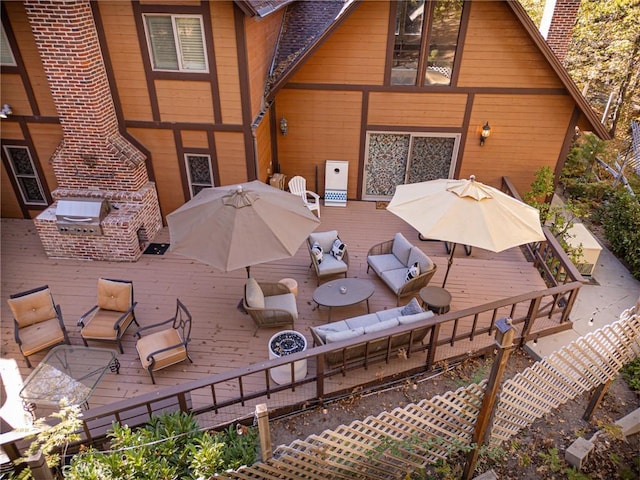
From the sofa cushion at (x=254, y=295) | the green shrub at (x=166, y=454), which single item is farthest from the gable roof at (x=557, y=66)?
the green shrub at (x=166, y=454)

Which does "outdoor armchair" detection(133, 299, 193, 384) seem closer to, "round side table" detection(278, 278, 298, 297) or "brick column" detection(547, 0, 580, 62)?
"round side table" detection(278, 278, 298, 297)

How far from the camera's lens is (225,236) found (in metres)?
5.97

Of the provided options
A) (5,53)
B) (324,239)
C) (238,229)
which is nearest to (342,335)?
(238,229)

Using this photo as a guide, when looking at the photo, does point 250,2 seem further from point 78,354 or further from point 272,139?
point 78,354

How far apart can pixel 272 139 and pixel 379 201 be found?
3203 millimetres

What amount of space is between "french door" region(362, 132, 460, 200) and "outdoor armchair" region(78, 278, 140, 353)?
6.57 meters

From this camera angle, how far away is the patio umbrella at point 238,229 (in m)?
5.89

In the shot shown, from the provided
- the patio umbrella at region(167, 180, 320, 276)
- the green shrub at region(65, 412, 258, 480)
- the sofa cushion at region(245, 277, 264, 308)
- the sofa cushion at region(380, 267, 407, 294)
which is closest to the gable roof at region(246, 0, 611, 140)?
the patio umbrella at region(167, 180, 320, 276)

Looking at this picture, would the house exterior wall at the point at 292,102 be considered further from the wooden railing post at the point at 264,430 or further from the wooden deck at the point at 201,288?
the wooden railing post at the point at 264,430

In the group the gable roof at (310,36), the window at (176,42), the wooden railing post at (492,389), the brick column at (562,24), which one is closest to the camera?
the wooden railing post at (492,389)

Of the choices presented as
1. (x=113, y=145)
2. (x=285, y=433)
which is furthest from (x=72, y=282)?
(x=285, y=433)

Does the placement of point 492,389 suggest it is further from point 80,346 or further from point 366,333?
point 80,346

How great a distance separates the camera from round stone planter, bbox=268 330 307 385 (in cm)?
586

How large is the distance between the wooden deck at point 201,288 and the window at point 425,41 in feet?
12.0
